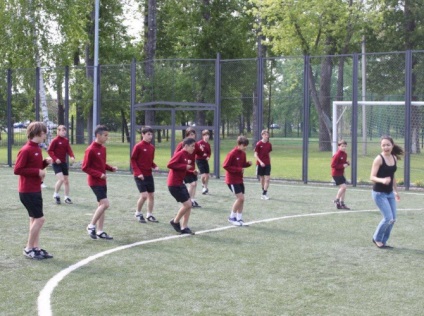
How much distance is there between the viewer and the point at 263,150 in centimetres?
1862

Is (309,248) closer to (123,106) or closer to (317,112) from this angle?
(317,112)

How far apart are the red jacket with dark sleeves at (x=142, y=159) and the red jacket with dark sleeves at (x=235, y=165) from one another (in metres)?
1.46

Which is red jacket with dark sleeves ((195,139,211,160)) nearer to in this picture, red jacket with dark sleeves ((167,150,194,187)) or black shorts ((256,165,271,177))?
black shorts ((256,165,271,177))

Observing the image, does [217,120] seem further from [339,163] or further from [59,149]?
[339,163]

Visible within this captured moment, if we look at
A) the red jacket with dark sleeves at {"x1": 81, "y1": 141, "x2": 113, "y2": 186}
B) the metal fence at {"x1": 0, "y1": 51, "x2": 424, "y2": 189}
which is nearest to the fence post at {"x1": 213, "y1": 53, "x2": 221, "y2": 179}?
the metal fence at {"x1": 0, "y1": 51, "x2": 424, "y2": 189}

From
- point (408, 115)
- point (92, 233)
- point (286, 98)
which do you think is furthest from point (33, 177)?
point (286, 98)

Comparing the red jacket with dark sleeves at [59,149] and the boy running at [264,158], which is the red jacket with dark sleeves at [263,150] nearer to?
the boy running at [264,158]

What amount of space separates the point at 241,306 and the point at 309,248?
3734 millimetres

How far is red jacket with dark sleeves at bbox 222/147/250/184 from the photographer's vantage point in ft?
44.5

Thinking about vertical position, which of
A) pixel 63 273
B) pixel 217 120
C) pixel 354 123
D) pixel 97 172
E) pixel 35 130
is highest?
pixel 217 120

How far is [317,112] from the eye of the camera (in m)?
23.2

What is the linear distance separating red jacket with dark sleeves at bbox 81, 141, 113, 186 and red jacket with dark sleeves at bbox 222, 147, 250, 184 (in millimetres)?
2641

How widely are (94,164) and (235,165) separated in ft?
10.0

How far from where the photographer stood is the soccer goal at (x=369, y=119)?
22.1 meters
